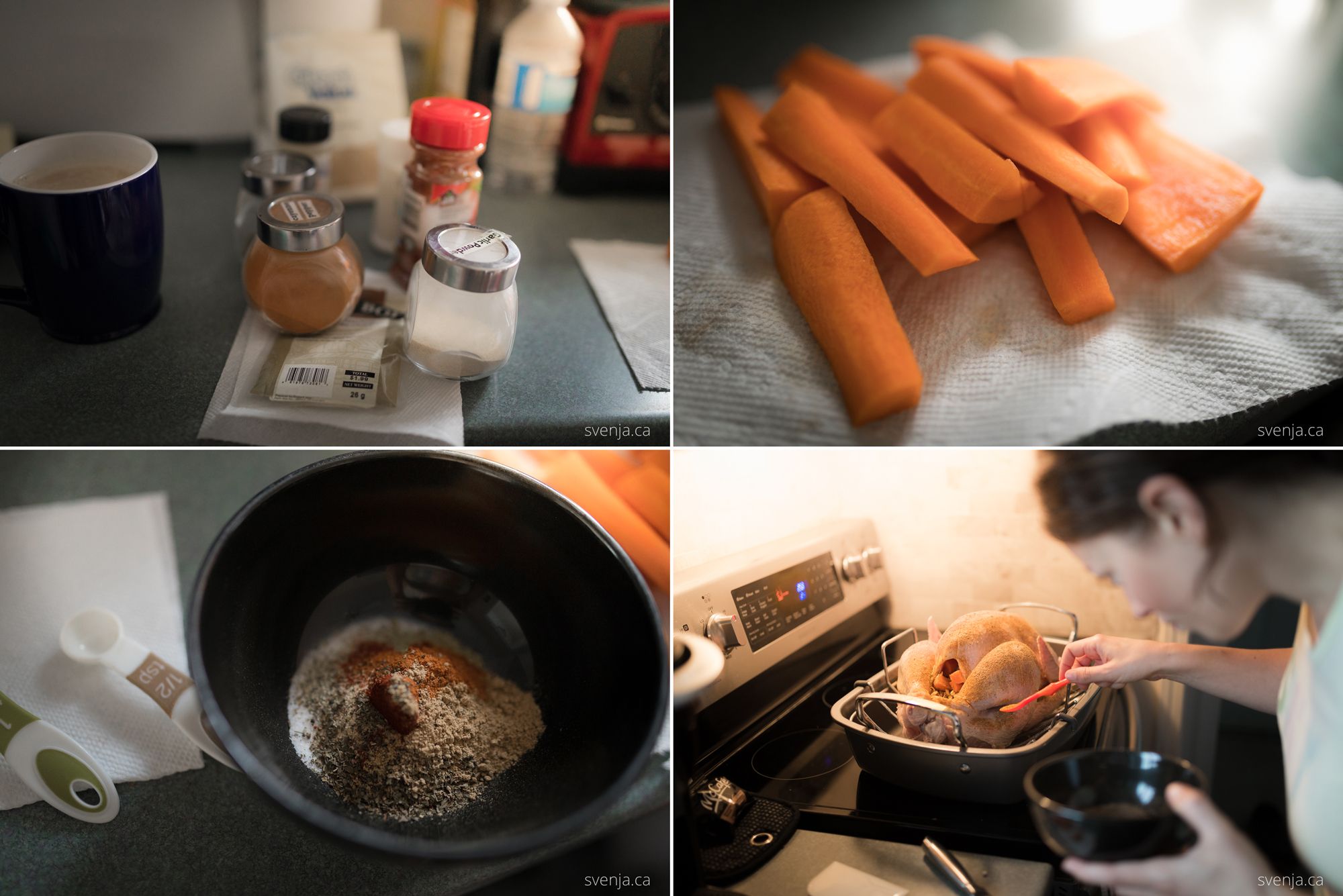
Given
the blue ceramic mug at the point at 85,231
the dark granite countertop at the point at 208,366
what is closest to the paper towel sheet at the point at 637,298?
the dark granite countertop at the point at 208,366

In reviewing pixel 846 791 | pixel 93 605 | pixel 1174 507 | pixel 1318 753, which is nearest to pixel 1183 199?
pixel 1174 507

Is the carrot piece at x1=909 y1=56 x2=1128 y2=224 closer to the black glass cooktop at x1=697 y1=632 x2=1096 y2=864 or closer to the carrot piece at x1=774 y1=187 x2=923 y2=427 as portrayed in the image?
the carrot piece at x1=774 y1=187 x2=923 y2=427

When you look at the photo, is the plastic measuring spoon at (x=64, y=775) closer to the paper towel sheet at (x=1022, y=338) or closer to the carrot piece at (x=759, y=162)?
the paper towel sheet at (x=1022, y=338)

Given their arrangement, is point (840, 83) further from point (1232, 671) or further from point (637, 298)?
point (1232, 671)

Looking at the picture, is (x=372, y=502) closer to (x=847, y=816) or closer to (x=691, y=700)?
(x=691, y=700)

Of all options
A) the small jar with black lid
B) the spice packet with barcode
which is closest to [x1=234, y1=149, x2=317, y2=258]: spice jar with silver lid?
the small jar with black lid

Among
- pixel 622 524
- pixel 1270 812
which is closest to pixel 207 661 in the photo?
pixel 622 524
